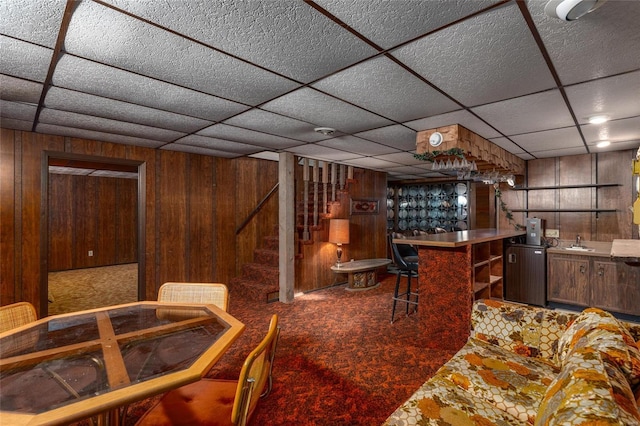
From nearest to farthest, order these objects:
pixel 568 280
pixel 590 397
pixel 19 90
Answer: pixel 590 397, pixel 19 90, pixel 568 280

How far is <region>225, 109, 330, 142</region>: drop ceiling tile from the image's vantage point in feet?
9.74

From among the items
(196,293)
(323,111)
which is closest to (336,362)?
(196,293)

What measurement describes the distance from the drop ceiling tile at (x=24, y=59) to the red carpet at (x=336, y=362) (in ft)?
7.65

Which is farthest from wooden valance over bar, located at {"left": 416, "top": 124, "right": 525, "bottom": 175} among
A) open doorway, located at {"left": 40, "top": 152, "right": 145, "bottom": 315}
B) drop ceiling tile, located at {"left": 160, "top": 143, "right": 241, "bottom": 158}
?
open doorway, located at {"left": 40, "top": 152, "right": 145, "bottom": 315}

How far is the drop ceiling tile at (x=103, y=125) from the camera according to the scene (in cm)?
293

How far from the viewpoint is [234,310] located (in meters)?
4.41

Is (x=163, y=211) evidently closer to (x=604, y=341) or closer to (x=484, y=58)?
(x=484, y=58)

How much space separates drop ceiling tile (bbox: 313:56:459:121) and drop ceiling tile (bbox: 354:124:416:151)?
0.46 meters

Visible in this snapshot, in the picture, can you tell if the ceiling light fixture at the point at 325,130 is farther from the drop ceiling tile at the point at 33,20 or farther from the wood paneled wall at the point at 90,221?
the wood paneled wall at the point at 90,221

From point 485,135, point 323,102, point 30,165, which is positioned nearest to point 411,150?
point 485,135

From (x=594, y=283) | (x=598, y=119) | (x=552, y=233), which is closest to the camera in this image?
(x=598, y=119)

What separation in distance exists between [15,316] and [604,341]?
3.21 m

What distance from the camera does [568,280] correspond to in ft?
14.3

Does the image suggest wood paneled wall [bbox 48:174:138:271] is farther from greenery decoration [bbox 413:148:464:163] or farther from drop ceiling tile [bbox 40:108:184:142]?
greenery decoration [bbox 413:148:464:163]
